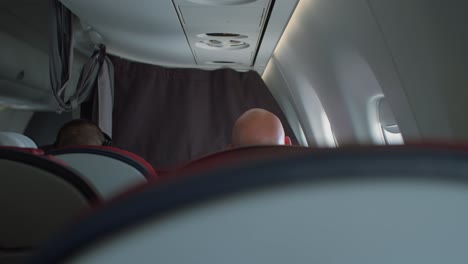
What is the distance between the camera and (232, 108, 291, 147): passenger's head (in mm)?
2779

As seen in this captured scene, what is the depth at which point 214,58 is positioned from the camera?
677cm

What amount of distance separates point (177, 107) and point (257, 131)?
4.57 metres

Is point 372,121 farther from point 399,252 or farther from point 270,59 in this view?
point 399,252

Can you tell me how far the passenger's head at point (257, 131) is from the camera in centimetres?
278

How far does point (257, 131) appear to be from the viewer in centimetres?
281

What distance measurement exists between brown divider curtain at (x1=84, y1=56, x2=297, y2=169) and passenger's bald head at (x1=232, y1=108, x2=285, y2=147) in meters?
4.35

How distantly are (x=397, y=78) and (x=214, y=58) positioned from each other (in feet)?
11.5

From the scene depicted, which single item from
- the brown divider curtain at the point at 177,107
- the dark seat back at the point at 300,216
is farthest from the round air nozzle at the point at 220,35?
the dark seat back at the point at 300,216

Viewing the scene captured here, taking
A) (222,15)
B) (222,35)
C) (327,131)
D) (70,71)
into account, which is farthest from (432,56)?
(70,71)

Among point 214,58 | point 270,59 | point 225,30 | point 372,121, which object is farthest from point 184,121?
point 372,121

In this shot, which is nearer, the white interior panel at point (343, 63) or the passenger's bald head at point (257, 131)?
the passenger's bald head at point (257, 131)

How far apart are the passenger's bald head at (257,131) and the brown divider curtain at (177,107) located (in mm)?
4348

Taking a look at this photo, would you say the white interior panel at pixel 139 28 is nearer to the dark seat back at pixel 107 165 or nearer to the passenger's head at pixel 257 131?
the passenger's head at pixel 257 131

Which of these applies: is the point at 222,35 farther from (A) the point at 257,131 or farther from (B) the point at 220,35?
(A) the point at 257,131
